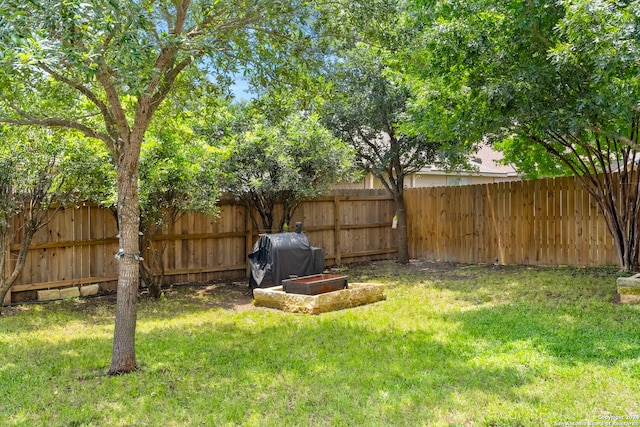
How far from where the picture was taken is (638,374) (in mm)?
3498

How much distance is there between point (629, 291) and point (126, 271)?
5484 millimetres

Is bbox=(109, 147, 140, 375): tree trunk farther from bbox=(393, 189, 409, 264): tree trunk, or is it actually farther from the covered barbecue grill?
bbox=(393, 189, 409, 264): tree trunk

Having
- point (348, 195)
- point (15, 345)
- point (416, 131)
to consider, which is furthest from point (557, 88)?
point (15, 345)

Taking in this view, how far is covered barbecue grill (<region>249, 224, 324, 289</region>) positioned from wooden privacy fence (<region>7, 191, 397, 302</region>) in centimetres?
117

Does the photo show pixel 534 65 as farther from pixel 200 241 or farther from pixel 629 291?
pixel 200 241

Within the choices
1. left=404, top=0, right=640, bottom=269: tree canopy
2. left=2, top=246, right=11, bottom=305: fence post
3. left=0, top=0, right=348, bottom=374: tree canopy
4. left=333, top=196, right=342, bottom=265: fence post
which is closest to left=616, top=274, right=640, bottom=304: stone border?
left=404, top=0, right=640, bottom=269: tree canopy

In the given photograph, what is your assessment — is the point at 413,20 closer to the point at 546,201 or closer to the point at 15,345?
the point at 546,201

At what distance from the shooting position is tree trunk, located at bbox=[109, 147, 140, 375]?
388 cm

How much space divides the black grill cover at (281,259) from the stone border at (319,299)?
1.05 ft

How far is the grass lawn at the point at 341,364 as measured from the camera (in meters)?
3.10

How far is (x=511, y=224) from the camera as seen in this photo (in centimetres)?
972

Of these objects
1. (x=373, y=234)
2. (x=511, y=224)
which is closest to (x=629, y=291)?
(x=511, y=224)

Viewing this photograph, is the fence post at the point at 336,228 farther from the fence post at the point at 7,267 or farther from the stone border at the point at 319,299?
the fence post at the point at 7,267

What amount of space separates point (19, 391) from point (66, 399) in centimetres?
46
